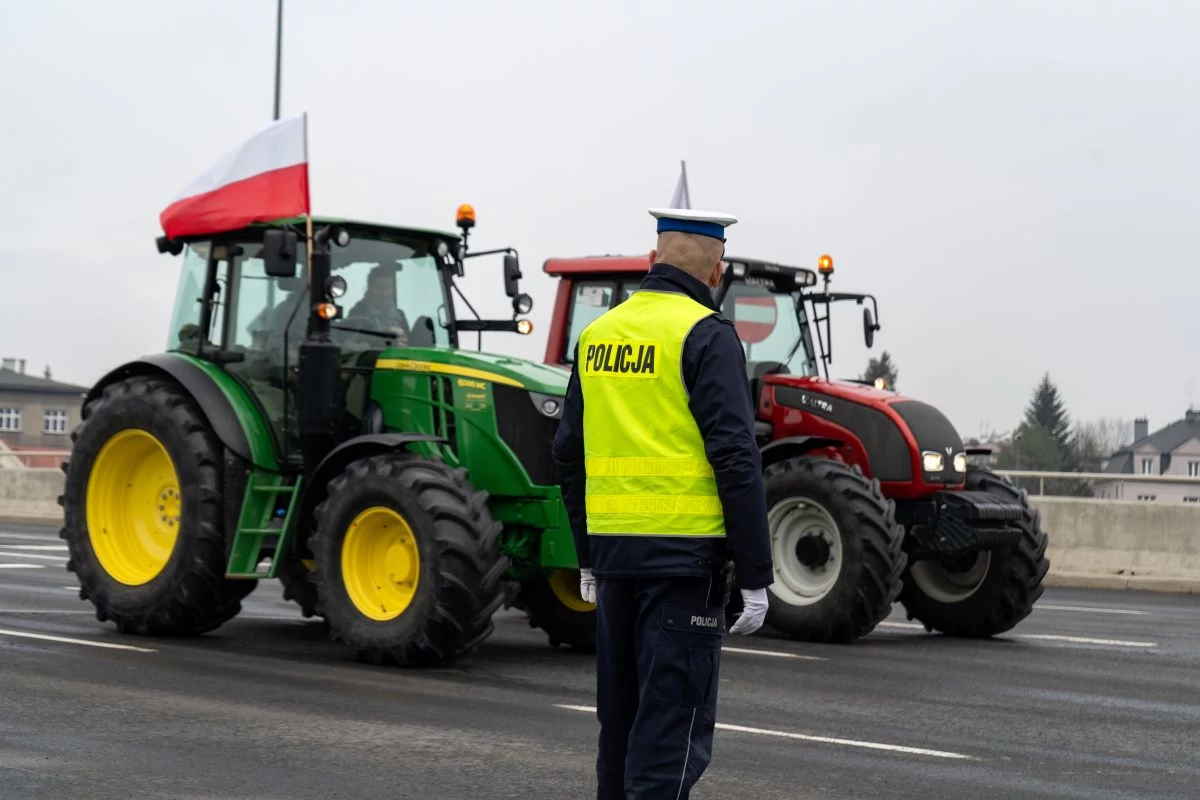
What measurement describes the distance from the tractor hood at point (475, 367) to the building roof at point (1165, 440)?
89314 mm

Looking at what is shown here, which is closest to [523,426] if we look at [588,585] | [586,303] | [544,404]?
[544,404]

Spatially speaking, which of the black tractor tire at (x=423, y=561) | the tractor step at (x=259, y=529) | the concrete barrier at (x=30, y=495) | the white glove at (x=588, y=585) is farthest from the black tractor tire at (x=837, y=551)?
the concrete barrier at (x=30, y=495)

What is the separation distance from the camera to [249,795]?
6.92 meters

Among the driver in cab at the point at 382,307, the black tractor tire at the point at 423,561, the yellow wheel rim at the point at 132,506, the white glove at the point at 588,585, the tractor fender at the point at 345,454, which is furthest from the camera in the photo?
the yellow wheel rim at the point at 132,506

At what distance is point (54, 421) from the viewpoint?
108 metres

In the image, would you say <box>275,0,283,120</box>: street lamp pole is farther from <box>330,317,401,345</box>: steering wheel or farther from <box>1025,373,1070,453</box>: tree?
<box>1025,373,1070,453</box>: tree

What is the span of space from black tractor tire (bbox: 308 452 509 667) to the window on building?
10069 cm

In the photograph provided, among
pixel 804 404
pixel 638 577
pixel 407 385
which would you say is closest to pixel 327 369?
pixel 407 385

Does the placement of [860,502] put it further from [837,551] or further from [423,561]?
[423,561]

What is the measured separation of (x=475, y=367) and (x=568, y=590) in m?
1.55

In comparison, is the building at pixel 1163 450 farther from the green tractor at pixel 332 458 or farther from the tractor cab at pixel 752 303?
the green tractor at pixel 332 458

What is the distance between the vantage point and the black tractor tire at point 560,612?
12.0 metres

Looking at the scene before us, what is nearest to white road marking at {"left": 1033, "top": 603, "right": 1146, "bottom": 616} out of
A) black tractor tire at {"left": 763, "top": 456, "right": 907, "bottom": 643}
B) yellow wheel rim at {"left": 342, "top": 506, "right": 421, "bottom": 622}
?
black tractor tire at {"left": 763, "top": 456, "right": 907, "bottom": 643}

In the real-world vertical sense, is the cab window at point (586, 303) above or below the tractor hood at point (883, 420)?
above
